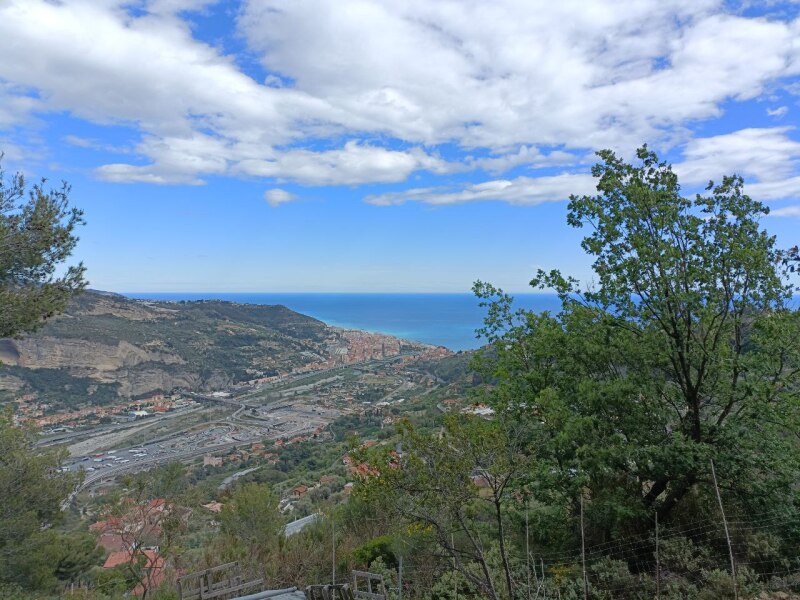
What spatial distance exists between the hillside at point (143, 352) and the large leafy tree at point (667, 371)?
3415 cm

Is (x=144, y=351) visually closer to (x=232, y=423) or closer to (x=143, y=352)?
(x=143, y=352)

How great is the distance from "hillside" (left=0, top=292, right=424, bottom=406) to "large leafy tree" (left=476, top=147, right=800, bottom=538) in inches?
1344

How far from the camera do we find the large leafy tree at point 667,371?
594 cm

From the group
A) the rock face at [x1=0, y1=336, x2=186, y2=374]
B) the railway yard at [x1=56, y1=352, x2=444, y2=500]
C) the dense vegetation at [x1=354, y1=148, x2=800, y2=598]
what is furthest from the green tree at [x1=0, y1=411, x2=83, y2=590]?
the rock face at [x1=0, y1=336, x2=186, y2=374]

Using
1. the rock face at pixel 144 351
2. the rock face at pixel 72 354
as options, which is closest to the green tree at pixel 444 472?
the rock face at pixel 144 351

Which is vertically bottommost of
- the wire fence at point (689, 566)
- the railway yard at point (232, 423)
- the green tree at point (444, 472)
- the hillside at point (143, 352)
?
the railway yard at point (232, 423)

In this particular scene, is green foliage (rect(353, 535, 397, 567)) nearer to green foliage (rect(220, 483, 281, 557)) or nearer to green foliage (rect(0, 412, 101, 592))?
green foliage (rect(220, 483, 281, 557))

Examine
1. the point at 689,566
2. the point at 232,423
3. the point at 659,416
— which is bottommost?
the point at 232,423

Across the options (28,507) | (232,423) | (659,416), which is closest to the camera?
(659,416)

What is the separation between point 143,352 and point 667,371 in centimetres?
5516

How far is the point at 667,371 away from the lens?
22.9 ft

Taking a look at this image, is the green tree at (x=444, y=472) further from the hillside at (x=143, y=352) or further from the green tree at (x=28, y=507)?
the hillside at (x=143, y=352)

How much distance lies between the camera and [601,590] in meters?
5.70

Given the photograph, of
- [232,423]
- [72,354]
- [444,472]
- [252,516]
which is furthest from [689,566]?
[72,354]
